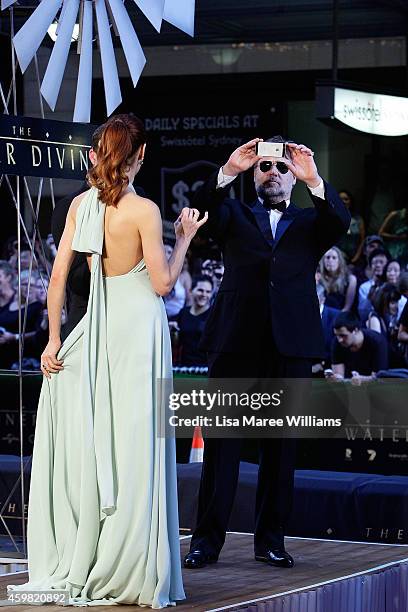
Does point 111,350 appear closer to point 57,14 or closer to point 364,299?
point 57,14

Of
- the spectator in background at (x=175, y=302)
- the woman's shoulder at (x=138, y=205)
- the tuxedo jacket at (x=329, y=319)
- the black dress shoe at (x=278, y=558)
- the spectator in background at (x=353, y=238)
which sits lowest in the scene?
the black dress shoe at (x=278, y=558)

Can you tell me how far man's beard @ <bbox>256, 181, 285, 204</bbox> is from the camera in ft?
17.0

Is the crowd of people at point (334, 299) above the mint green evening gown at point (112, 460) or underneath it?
above

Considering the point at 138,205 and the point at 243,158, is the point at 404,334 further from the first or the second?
the point at 138,205

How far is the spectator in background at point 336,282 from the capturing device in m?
10.5

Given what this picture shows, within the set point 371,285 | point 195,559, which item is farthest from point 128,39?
point 371,285

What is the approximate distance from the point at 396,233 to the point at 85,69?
6298mm

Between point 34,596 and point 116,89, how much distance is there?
93.7 inches

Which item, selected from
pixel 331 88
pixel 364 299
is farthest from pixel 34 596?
pixel 364 299

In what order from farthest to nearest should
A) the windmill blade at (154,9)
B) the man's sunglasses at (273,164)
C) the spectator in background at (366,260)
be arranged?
the spectator in background at (366,260) → the windmill blade at (154,9) → the man's sunglasses at (273,164)

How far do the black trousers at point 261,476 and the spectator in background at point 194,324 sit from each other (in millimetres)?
5971

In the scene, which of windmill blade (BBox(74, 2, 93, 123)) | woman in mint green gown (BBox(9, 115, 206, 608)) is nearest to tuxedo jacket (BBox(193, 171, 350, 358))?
woman in mint green gown (BBox(9, 115, 206, 608))

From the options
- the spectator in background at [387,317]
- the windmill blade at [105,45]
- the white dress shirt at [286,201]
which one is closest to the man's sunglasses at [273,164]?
the white dress shirt at [286,201]

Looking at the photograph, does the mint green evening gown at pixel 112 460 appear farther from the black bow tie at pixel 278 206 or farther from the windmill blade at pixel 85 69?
the windmill blade at pixel 85 69
